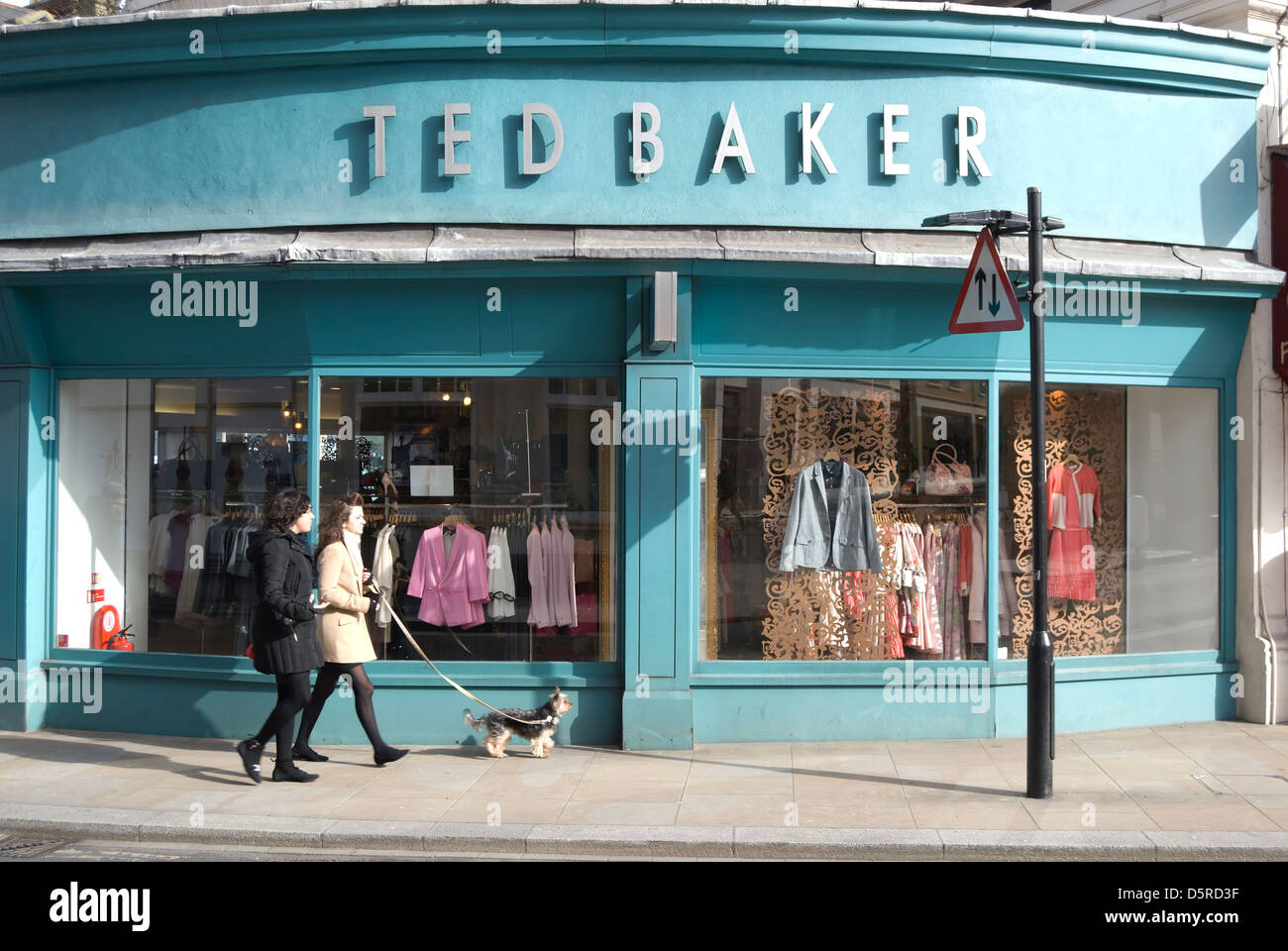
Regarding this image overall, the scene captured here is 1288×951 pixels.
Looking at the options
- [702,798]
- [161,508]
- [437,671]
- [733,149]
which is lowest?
[702,798]

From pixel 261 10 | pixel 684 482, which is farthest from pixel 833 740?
pixel 261 10

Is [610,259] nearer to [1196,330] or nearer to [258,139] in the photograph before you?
[258,139]

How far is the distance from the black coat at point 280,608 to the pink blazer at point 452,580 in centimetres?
152

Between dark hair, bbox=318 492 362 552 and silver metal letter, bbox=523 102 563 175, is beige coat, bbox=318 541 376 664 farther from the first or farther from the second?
silver metal letter, bbox=523 102 563 175

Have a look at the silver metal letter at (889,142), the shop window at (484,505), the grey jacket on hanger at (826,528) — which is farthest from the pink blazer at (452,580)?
the silver metal letter at (889,142)

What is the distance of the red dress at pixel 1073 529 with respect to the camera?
970cm

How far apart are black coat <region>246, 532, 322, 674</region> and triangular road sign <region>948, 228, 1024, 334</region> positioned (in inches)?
195

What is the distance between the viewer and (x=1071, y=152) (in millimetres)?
9086

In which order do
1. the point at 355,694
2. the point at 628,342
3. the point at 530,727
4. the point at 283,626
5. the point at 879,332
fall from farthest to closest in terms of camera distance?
the point at 879,332 < the point at 628,342 < the point at 530,727 < the point at 355,694 < the point at 283,626

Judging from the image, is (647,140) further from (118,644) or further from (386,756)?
(118,644)

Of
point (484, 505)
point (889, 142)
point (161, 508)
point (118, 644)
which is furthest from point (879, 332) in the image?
point (118, 644)

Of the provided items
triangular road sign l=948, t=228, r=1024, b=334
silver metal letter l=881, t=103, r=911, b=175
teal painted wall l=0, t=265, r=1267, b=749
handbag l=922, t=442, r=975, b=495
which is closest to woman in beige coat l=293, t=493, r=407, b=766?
teal painted wall l=0, t=265, r=1267, b=749

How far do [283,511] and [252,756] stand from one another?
1744 millimetres

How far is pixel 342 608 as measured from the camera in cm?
791
